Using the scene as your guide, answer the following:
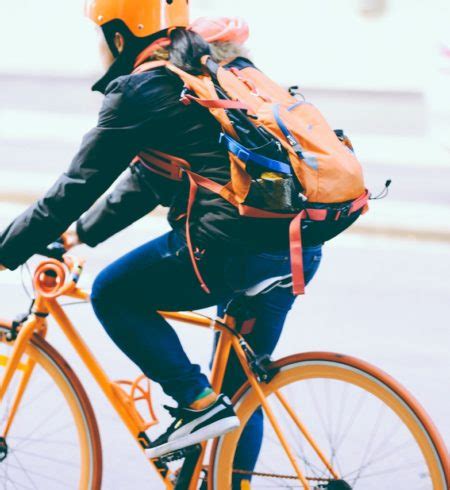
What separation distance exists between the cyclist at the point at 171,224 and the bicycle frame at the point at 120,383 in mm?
66

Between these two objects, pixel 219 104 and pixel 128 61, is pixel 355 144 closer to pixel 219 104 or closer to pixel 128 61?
pixel 128 61

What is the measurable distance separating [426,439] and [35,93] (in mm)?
13214

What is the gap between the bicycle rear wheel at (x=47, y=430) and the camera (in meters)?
3.25

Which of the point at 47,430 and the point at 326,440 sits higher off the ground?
the point at 47,430

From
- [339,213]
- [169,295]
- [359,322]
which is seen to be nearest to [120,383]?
[169,295]

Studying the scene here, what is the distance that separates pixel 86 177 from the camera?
2824 mm

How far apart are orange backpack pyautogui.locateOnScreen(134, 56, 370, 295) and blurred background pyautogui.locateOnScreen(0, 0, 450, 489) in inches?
63.4

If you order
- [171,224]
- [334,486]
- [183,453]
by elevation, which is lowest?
[334,486]

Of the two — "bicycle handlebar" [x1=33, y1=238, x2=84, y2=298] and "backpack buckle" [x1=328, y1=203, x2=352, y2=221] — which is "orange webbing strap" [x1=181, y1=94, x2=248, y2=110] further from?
"bicycle handlebar" [x1=33, y1=238, x2=84, y2=298]

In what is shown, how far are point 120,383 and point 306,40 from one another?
16.2 m

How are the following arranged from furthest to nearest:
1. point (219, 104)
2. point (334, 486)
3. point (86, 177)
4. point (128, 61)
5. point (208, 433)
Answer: point (334, 486)
point (208, 433)
point (128, 61)
point (86, 177)
point (219, 104)

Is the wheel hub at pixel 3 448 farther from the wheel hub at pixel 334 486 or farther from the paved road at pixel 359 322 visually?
the wheel hub at pixel 334 486

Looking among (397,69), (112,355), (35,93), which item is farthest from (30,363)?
(397,69)

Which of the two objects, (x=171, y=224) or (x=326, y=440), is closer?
(x=171, y=224)
